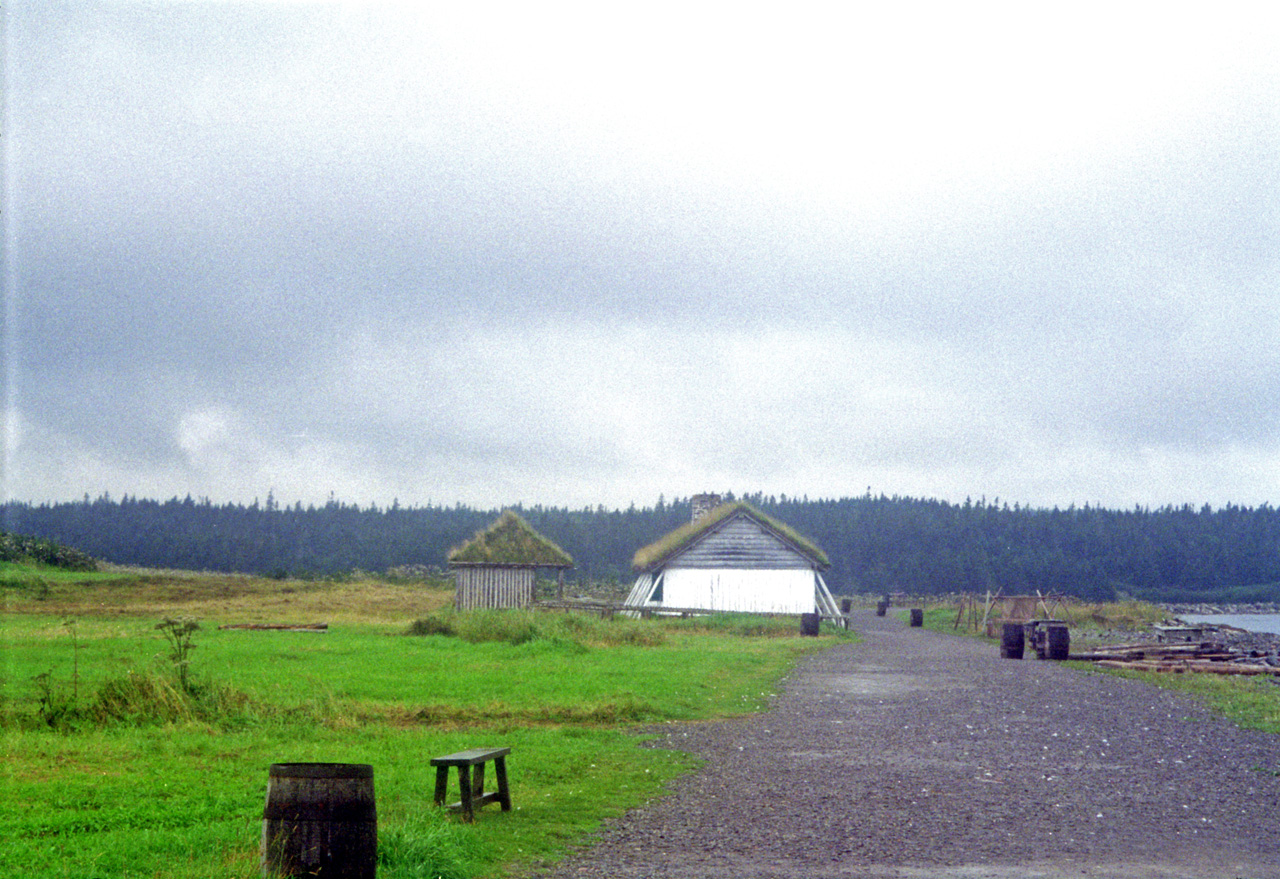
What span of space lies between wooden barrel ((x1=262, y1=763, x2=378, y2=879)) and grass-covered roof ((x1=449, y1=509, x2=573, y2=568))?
1400 inches

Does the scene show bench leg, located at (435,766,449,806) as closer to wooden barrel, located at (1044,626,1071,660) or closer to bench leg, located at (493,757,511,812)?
bench leg, located at (493,757,511,812)

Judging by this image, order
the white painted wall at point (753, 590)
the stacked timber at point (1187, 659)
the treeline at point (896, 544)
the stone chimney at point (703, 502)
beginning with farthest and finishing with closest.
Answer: the treeline at point (896, 544)
the stone chimney at point (703, 502)
the white painted wall at point (753, 590)
the stacked timber at point (1187, 659)

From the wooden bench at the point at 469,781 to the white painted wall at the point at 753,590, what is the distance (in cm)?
3779

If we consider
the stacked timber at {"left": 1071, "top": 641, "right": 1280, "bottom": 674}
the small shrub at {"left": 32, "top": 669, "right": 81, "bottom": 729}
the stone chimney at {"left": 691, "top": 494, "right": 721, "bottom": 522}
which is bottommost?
the stacked timber at {"left": 1071, "top": 641, "right": 1280, "bottom": 674}

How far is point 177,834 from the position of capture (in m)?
8.74

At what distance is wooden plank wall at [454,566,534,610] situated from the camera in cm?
4272

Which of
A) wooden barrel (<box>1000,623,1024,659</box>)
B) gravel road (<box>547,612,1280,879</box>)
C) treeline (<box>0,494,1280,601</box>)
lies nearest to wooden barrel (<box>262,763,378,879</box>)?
gravel road (<box>547,612,1280,879</box>)

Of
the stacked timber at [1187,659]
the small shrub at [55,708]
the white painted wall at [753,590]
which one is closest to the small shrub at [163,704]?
the small shrub at [55,708]

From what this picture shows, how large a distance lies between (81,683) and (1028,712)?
1499cm

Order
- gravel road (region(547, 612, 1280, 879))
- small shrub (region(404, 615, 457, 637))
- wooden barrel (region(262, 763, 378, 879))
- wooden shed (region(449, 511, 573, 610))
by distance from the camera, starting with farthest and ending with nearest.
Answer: wooden shed (region(449, 511, 573, 610)) < small shrub (region(404, 615, 457, 637)) < gravel road (region(547, 612, 1280, 879)) < wooden barrel (region(262, 763, 378, 879))

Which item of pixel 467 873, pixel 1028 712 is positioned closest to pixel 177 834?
pixel 467 873

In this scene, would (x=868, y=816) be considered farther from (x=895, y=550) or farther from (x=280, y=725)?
(x=895, y=550)

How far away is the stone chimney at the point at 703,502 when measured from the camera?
5691 cm

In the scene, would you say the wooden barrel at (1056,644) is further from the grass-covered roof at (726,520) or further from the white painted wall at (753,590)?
the white painted wall at (753,590)
